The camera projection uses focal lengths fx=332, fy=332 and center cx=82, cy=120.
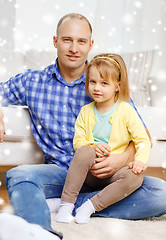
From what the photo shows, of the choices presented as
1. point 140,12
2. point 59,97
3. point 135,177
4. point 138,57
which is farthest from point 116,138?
point 140,12

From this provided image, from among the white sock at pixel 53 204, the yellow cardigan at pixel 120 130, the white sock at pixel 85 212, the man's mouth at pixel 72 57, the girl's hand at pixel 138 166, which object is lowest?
the white sock at pixel 53 204

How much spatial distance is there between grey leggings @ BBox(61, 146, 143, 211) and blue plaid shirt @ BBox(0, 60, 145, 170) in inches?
7.3

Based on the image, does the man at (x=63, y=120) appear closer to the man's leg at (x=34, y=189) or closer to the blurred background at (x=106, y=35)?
the man's leg at (x=34, y=189)

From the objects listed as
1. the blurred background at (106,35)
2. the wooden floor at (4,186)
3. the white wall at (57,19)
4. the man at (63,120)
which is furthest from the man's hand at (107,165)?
the white wall at (57,19)

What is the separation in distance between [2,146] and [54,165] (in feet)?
1.25

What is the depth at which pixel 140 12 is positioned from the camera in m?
3.09

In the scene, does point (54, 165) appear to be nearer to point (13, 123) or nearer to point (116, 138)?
point (116, 138)

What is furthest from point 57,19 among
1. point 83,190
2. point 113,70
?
point 83,190

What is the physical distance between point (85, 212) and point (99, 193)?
7 centimetres

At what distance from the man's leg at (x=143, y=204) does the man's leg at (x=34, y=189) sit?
0.40ft

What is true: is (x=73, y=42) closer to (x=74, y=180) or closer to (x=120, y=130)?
(x=120, y=130)

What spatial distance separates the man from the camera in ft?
3.51

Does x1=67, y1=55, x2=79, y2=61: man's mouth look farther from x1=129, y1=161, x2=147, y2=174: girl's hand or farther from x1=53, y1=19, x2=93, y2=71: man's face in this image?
x1=129, y1=161, x2=147, y2=174: girl's hand

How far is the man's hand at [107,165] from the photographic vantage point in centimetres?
105
